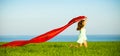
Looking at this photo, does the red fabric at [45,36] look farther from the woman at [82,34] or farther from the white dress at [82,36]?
the white dress at [82,36]

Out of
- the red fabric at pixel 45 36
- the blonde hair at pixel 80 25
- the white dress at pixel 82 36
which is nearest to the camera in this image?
the white dress at pixel 82 36

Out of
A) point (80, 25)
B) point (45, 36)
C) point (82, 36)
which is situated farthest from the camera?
point (45, 36)

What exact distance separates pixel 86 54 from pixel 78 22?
347cm

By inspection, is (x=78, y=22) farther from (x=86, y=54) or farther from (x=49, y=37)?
(x=86, y=54)

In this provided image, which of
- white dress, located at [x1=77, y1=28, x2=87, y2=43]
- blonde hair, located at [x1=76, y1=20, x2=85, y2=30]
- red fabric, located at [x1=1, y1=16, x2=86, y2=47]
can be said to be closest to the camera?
white dress, located at [x1=77, y1=28, x2=87, y2=43]

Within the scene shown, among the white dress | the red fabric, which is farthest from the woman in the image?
the red fabric

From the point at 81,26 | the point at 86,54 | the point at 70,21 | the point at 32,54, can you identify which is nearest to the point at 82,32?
the point at 81,26

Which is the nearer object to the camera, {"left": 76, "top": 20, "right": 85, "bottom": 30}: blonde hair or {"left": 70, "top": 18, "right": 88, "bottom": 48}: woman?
{"left": 70, "top": 18, "right": 88, "bottom": 48}: woman

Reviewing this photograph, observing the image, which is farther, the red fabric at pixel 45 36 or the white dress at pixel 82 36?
the red fabric at pixel 45 36

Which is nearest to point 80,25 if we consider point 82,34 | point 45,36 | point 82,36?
point 82,34

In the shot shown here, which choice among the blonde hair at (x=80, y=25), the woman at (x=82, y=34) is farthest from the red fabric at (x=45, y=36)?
the woman at (x=82, y=34)

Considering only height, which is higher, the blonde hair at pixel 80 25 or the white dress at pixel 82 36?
the blonde hair at pixel 80 25

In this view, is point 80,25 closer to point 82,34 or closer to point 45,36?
point 82,34

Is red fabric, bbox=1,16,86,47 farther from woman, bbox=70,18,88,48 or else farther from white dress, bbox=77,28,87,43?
white dress, bbox=77,28,87,43
